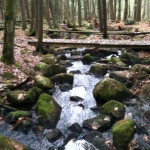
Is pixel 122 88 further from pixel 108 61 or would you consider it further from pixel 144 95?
pixel 108 61

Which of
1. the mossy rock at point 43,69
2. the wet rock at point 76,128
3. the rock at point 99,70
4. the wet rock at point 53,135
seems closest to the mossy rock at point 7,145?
the wet rock at point 53,135

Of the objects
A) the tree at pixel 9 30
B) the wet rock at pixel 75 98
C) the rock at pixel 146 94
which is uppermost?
the tree at pixel 9 30

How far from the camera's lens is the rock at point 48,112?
21.4 ft

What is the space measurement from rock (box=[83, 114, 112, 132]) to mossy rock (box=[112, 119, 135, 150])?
0.54 meters

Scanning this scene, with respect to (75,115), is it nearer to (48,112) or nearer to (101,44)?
(48,112)

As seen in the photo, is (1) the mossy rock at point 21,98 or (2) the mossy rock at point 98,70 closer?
(1) the mossy rock at point 21,98

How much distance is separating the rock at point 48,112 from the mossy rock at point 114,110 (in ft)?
4.73

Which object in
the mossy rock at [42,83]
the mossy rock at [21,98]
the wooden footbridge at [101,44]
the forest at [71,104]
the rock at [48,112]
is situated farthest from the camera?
the wooden footbridge at [101,44]

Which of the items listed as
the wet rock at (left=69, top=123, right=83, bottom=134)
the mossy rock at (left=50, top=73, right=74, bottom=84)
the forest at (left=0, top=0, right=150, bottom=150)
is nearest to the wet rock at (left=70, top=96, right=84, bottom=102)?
the forest at (left=0, top=0, right=150, bottom=150)

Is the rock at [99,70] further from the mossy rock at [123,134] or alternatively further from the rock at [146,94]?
the mossy rock at [123,134]

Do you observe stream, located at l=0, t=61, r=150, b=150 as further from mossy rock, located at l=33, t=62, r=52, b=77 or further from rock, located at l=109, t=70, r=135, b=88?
mossy rock, located at l=33, t=62, r=52, b=77

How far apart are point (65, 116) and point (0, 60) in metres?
4.65

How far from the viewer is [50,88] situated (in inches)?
357

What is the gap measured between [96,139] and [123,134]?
727 mm
